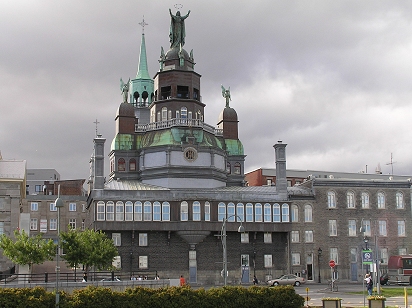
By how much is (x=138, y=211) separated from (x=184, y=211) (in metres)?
5.29

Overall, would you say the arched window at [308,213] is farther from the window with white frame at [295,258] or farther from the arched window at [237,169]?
the arched window at [237,169]

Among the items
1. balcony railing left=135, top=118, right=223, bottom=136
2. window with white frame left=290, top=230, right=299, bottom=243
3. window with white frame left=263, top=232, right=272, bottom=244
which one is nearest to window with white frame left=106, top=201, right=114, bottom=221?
balcony railing left=135, top=118, right=223, bottom=136

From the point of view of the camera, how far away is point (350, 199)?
277 feet

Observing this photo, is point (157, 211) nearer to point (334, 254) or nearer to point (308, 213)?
point (308, 213)

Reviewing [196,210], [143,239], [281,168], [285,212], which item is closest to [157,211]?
[143,239]

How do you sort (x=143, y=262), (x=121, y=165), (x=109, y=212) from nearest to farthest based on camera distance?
(x=109, y=212)
(x=143, y=262)
(x=121, y=165)

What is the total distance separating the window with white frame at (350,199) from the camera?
84312 millimetres

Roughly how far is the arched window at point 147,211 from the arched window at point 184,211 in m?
3.56

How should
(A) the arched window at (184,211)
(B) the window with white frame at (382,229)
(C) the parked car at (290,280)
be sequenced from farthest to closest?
(B) the window with white frame at (382,229) < (A) the arched window at (184,211) < (C) the parked car at (290,280)

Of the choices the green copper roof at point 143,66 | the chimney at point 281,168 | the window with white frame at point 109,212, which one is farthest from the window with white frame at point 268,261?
the green copper roof at point 143,66

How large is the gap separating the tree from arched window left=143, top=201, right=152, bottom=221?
1149 centimetres

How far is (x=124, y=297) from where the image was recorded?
1612 inches

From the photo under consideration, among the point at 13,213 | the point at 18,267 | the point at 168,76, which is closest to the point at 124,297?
the point at 18,267

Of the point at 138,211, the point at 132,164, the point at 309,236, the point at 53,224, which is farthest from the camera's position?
the point at 53,224
